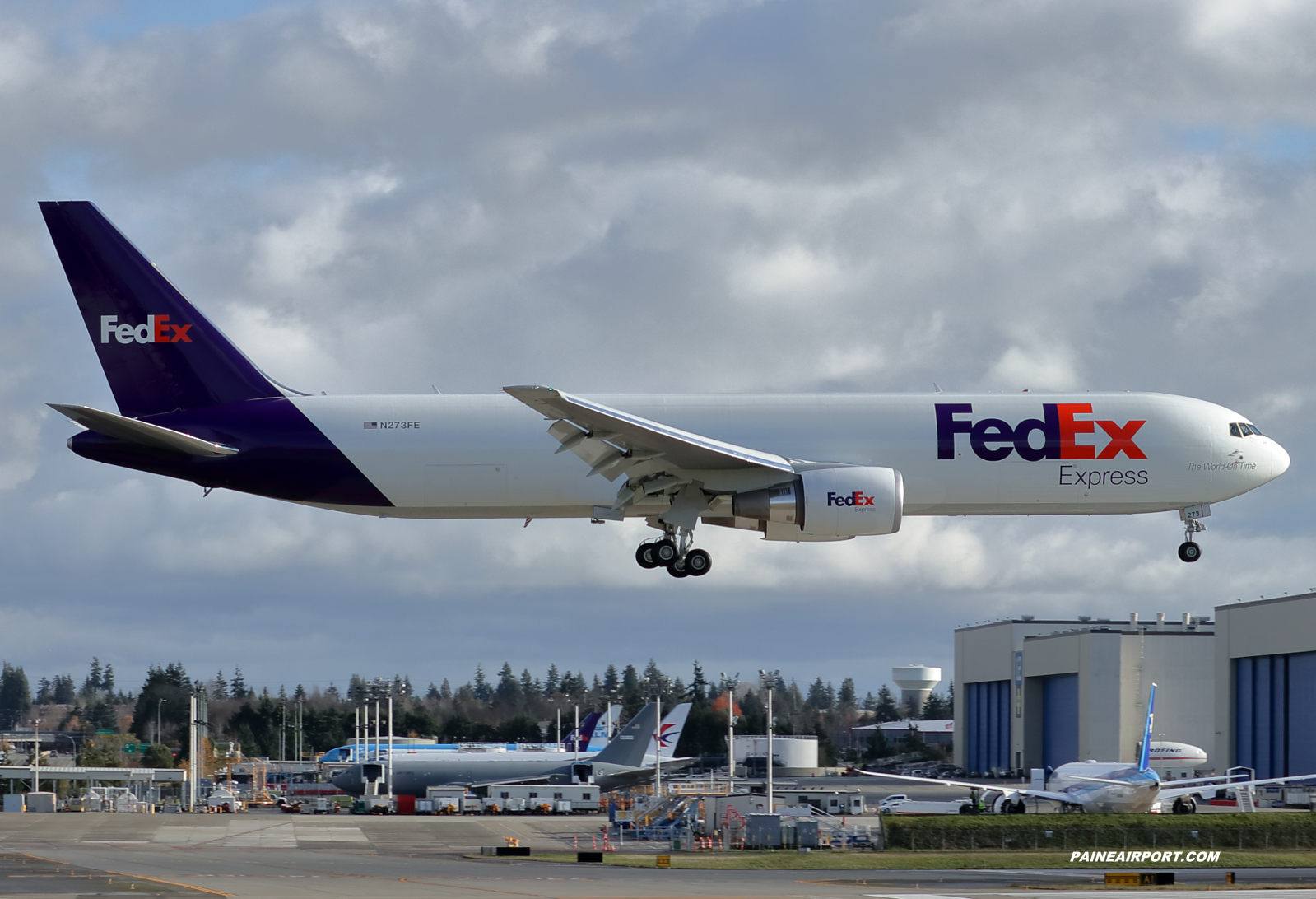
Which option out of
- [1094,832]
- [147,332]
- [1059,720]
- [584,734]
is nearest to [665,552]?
[147,332]

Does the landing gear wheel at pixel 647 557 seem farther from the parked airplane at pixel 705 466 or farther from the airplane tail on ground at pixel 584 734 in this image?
the airplane tail on ground at pixel 584 734

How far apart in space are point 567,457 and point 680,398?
3819mm

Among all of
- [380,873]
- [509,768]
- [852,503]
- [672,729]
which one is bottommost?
[509,768]

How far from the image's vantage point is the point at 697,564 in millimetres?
44812

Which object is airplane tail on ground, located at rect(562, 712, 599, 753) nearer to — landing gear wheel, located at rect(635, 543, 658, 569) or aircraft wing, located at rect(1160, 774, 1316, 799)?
aircraft wing, located at rect(1160, 774, 1316, 799)

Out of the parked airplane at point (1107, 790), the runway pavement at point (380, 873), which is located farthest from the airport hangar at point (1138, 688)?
the runway pavement at point (380, 873)

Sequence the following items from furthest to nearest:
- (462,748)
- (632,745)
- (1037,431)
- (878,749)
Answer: (878,749) < (462,748) < (632,745) < (1037,431)

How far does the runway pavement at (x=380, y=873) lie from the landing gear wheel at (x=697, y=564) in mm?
8869

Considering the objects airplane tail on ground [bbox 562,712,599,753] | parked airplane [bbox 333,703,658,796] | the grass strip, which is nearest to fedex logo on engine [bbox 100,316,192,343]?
the grass strip

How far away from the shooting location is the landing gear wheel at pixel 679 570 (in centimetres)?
4488

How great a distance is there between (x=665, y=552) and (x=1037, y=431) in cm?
1125

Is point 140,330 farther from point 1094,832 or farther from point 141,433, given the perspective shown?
point 1094,832

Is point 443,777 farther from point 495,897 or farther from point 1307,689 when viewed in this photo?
point 495,897
